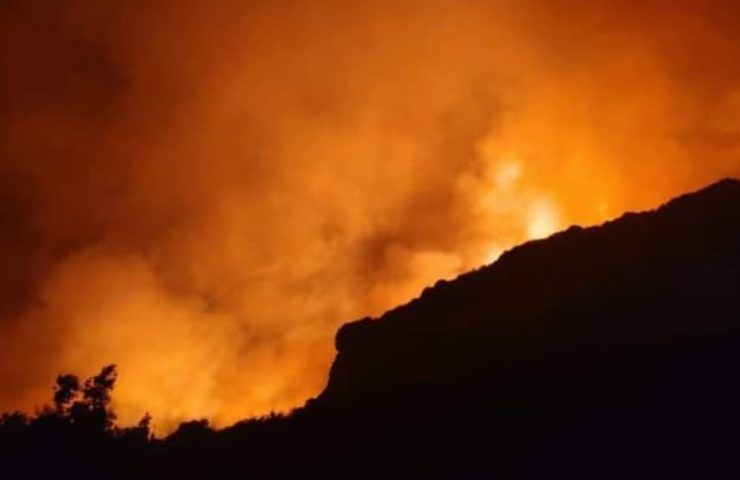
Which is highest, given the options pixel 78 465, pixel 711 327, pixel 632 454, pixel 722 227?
pixel 722 227

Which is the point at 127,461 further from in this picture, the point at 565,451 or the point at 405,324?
the point at 565,451

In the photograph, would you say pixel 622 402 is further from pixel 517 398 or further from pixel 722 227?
pixel 722 227

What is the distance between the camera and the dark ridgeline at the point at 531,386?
35.2m

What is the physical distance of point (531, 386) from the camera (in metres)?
40.8

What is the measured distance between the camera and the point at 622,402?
37.4m

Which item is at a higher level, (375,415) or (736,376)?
(375,415)

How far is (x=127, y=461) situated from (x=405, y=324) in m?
22.1

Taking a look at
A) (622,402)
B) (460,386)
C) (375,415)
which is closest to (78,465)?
(375,415)

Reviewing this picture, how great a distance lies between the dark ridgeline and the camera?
116 ft

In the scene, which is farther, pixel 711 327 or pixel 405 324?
pixel 405 324

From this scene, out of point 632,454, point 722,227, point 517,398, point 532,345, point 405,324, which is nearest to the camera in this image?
point 632,454

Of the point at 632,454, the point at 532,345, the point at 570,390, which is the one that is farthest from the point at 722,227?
the point at 632,454

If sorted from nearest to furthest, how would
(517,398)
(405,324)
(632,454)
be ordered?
A: (632,454)
(517,398)
(405,324)

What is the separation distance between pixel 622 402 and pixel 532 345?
9.37 meters
